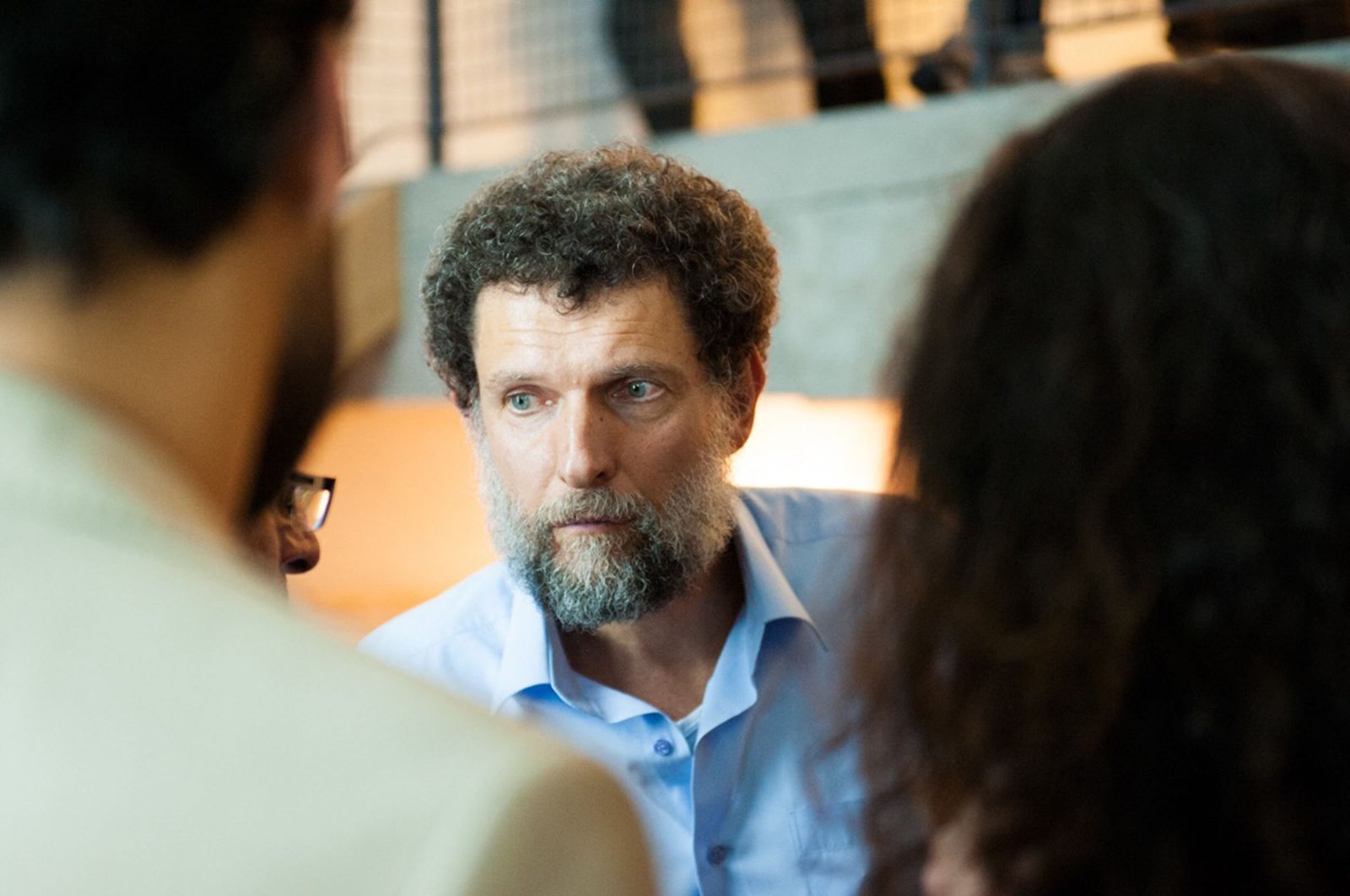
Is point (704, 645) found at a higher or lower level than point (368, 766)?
Answer: lower

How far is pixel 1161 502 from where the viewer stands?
0.92 m

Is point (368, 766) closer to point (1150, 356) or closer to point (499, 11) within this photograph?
point (1150, 356)

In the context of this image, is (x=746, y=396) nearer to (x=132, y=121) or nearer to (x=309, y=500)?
(x=309, y=500)

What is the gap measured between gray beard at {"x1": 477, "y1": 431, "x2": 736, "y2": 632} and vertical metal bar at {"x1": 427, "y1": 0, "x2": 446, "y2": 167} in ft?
15.0

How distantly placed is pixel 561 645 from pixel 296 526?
1.93ft

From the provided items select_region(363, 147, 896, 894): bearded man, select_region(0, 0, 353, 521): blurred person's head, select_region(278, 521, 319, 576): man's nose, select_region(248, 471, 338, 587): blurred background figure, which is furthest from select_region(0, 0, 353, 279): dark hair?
select_region(363, 147, 896, 894): bearded man

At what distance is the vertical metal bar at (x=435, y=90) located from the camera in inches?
267

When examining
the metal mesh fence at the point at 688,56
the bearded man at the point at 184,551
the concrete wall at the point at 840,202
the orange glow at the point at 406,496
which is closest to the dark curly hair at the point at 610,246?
the bearded man at the point at 184,551

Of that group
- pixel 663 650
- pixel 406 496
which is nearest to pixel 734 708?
pixel 663 650

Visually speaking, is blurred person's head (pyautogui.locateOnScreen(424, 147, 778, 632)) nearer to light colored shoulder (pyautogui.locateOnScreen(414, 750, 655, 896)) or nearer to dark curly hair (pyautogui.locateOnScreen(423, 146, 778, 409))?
dark curly hair (pyautogui.locateOnScreen(423, 146, 778, 409))

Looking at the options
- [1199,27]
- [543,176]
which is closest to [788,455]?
[1199,27]

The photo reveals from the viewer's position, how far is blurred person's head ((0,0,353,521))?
2.26 ft

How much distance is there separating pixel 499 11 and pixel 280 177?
649 cm

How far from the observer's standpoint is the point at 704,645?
2.40 meters
